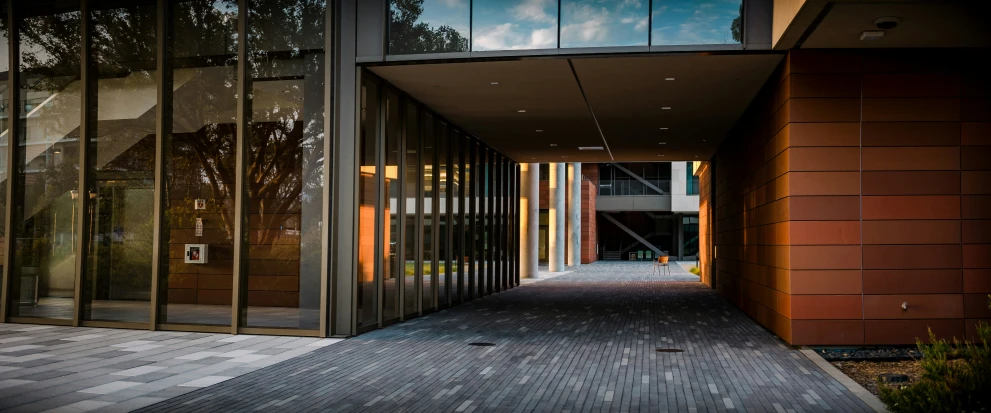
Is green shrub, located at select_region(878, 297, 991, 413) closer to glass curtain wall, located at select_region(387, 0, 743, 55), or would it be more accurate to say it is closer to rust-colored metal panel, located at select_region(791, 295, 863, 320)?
rust-colored metal panel, located at select_region(791, 295, 863, 320)

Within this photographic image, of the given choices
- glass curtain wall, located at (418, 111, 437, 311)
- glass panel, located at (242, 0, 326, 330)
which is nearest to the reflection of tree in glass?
glass panel, located at (242, 0, 326, 330)

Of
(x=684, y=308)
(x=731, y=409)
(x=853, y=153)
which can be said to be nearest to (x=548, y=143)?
(x=684, y=308)

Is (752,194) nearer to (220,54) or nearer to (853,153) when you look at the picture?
(853,153)

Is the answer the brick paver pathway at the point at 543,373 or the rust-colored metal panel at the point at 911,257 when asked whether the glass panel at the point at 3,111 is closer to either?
the brick paver pathway at the point at 543,373

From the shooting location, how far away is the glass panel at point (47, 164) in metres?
11.1

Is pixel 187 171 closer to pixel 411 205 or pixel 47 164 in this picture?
pixel 47 164

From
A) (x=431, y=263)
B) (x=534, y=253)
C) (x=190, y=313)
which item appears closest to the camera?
(x=190, y=313)

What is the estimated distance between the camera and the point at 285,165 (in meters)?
10.1

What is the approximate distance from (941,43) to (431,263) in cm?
809

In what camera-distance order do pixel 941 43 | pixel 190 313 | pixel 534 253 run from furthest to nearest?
1. pixel 534 253
2. pixel 190 313
3. pixel 941 43

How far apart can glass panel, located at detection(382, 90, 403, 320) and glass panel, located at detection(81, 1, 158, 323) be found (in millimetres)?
3058

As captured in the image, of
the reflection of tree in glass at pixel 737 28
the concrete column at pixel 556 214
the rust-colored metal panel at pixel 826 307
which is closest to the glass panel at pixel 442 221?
the reflection of tree in glass at pixel 737 28

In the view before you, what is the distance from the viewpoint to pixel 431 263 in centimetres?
1364

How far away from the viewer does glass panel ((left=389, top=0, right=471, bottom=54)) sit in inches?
392
